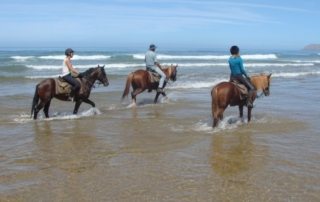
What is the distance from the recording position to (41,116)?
40.6 feet

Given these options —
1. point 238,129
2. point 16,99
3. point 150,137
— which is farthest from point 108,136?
point 16,99

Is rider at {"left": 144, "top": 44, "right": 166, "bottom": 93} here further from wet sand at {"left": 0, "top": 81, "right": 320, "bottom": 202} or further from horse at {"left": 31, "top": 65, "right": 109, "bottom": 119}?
wet sand at {"left": 0, "top": 81, "right": 320, "bottom": 202}

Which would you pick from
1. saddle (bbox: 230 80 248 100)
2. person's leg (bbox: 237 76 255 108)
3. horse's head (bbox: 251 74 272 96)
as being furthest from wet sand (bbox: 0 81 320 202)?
horse's head (bbox: 251 74 272 96)

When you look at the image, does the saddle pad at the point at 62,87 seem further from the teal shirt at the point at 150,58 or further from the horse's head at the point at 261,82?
the horse's head at the point at 261,82

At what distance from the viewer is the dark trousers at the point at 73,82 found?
12052 millimetres

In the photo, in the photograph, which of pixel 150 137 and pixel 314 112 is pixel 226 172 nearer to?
pixel 150 137

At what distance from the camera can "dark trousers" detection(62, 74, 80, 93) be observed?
12.1 meters

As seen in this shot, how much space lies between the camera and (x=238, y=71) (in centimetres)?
1067

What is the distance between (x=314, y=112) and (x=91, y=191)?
849 centimetres

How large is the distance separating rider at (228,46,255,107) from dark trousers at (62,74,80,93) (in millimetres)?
4202

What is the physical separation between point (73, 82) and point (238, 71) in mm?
4429

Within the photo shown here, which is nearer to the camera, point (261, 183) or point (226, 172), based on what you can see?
point (261, 183)

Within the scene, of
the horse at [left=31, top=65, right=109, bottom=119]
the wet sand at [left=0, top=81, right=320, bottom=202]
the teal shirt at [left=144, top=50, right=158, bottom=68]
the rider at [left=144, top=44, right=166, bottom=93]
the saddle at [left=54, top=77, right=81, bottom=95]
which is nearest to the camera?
the wet sand at [left=0, top=81, right=320, bottom=202]

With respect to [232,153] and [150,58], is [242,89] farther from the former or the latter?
[150,58]
